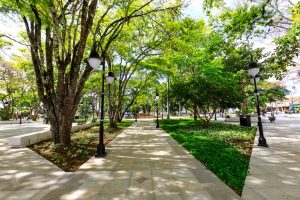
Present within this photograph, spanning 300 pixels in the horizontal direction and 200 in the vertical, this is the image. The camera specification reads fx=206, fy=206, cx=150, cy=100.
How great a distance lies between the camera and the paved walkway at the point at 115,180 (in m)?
4.75

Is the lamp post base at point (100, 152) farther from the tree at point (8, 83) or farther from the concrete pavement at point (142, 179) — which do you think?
the tree at point (8, 83)

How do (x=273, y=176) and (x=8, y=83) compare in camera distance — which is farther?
(x=8, y=83)

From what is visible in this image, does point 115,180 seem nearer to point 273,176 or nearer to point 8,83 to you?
point 273,176

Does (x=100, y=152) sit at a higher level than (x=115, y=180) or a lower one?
higher

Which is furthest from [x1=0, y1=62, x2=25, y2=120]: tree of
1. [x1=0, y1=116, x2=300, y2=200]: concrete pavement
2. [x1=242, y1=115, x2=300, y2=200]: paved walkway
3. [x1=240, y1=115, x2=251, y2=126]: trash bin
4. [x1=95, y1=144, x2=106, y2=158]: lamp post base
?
[x1=242, y1=115, x2=300, y2=200]: paved walkway

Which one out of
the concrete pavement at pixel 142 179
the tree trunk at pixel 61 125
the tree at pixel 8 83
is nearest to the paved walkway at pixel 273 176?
the concrete pavement at pixel 142 179

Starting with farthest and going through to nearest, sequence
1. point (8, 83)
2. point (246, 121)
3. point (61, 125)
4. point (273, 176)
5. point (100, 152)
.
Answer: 1. point (8, 83)
2. point (246, 121)
3. point (61, 125)
4. point (100, 152)
5. point (273, 176)

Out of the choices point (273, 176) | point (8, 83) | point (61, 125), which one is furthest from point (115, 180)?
point (8, 83)

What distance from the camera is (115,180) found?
5695 millimetres

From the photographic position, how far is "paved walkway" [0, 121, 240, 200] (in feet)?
15.6

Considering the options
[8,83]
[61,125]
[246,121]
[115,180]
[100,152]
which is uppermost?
[8,83]

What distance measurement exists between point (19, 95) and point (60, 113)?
39.7 meters

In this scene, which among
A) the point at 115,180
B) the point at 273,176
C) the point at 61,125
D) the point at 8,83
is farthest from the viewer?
the point at 8,83

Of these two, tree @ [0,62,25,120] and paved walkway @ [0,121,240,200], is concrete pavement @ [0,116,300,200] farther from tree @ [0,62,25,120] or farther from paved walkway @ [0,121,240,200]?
tree @ [0,62,25,120]
